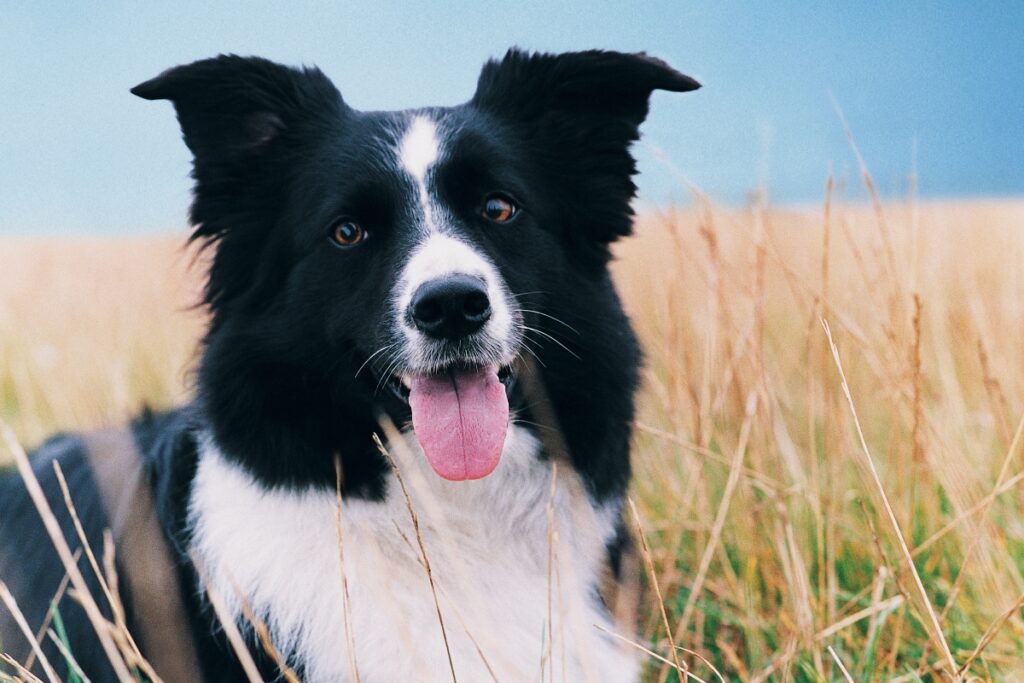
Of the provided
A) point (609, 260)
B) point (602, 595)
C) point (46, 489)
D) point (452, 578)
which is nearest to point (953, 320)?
point (609, 260)

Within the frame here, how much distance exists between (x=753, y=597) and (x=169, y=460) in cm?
211

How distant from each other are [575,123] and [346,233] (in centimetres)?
85

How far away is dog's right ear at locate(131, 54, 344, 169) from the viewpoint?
278 cm

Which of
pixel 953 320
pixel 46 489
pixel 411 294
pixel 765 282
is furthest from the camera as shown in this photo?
pixel 953 320

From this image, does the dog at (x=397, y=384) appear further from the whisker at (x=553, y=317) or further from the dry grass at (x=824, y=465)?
the dry grass at (x=824, y=465)

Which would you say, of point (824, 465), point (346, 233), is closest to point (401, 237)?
point (346, 233)

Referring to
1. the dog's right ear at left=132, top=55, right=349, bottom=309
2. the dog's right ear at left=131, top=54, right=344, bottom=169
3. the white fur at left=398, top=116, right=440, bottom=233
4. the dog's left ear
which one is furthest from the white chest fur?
the dog's right ear at left=131, top=54, right=344, bottom=169

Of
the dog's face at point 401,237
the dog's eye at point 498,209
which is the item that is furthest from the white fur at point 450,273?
the dog's eye at point 498,209

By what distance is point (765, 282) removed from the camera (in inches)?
145

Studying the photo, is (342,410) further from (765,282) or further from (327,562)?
(765,282)

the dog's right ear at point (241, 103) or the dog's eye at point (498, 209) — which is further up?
the dog's right ear at point (241, 103)

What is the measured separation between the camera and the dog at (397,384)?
101 inches

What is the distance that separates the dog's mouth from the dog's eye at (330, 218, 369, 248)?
46 cm

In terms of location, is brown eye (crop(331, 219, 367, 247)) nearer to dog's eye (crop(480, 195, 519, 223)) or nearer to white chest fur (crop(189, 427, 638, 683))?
dog's eye (crop(480, 195, 519, 223))
